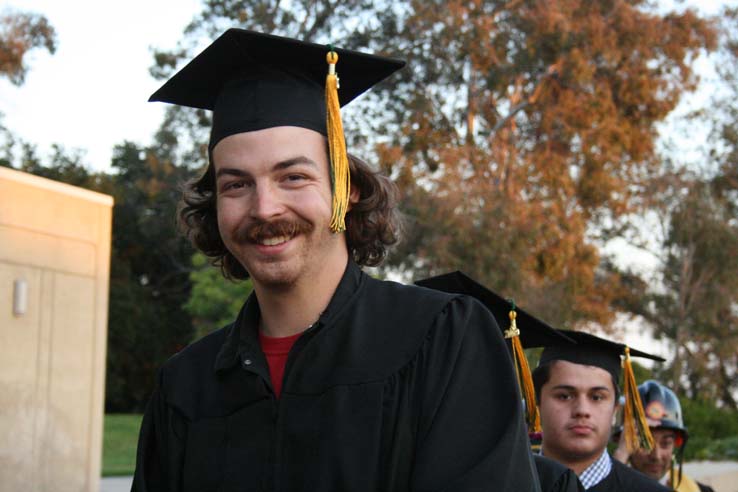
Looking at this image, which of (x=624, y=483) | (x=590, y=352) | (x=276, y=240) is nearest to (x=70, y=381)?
(x=590, y=352)

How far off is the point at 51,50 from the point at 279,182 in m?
20.4

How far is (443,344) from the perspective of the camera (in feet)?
8.95

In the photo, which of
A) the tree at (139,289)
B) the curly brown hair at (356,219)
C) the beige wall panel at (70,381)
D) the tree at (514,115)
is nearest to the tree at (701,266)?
the tree at (514,115)

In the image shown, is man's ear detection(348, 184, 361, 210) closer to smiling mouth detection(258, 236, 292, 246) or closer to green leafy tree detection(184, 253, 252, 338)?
smiling mouth detection(258, 236, 292, 246)

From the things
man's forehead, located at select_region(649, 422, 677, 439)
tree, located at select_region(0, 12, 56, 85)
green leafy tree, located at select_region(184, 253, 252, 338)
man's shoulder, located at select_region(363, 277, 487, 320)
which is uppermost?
tree, located at select_region(0, 12, 56, 85)

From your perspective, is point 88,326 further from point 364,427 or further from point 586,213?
point 586,213

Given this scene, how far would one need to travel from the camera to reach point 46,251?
1148 centimetres

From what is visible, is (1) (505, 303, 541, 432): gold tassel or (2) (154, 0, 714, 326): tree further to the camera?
(2) (154, 0, 714, 326): tree

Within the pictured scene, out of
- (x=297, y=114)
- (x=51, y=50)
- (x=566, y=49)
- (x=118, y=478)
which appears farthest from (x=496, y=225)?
(x=297, y=114)

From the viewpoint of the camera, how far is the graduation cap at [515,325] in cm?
470

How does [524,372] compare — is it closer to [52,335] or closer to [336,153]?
[336,153]

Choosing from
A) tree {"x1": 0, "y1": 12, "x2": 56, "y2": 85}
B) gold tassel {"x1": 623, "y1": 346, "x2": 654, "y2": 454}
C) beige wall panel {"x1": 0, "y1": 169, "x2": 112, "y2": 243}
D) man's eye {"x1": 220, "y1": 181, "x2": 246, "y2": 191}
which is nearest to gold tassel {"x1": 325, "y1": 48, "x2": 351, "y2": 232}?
man's eye {"x1": 220, "y1": 181, "x2": 246, "y2": 191}

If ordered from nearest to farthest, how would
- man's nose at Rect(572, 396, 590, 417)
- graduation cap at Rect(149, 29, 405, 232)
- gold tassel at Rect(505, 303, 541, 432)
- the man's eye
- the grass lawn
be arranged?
the man's eye
graduation cap at Rect(149, 29, 405, 232)
gold tassel at Rect(505, 303, 541, 432)
man's nose at Rect(572, 396, 590, 417)
the grass lawn

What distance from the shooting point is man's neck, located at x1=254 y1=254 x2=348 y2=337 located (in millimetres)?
2904
